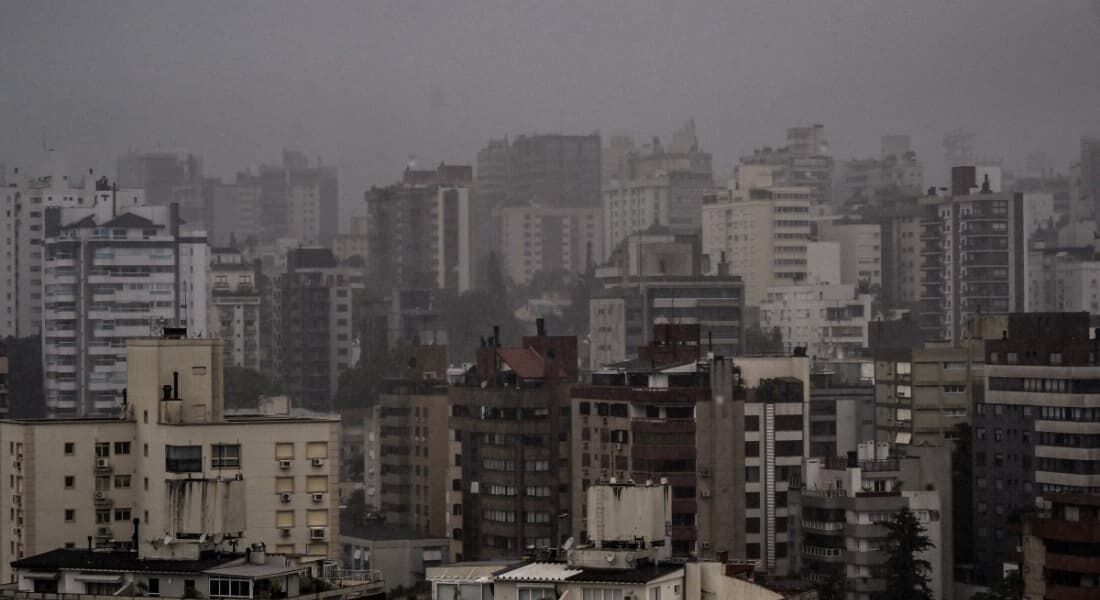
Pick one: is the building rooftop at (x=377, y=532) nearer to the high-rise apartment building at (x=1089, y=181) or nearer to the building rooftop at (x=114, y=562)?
the building rooftop at (x=114, y=562)

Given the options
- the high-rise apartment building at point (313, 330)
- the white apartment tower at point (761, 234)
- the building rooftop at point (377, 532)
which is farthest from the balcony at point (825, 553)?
the white apartment tower at point (761, 234)

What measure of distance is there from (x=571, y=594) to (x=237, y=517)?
373cm

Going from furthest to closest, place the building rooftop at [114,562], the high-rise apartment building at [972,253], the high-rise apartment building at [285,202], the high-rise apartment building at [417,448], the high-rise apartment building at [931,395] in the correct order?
1. the high-rise apartment building at [285,202]
2. the high-rise apartment building at [972,253]
3. the high-rise apartment building at [417,448]
4. the high-rise apartment building at [931,395]
5. the building rooftop at [114,562]

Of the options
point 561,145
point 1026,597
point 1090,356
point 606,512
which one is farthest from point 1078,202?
point 606,512

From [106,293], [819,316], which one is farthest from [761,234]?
[106,293]

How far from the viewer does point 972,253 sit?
320 feet

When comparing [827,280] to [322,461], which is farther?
[827,280]

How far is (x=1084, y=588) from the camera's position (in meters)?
37.5

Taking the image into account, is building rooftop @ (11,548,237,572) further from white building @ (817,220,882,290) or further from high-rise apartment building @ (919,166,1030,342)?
white building @ (817,220,882,290)

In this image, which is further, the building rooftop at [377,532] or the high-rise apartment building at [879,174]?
the high-rise apartment building at [879,174]

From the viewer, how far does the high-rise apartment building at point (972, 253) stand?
96.8 metres

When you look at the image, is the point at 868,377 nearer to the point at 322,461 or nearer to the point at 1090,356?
the point at 1090,356

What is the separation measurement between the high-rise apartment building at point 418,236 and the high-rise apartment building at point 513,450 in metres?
70.3

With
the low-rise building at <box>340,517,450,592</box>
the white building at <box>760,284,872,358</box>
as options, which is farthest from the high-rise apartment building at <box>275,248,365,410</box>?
the low-rise building at <box>340,517,450,592</box>
